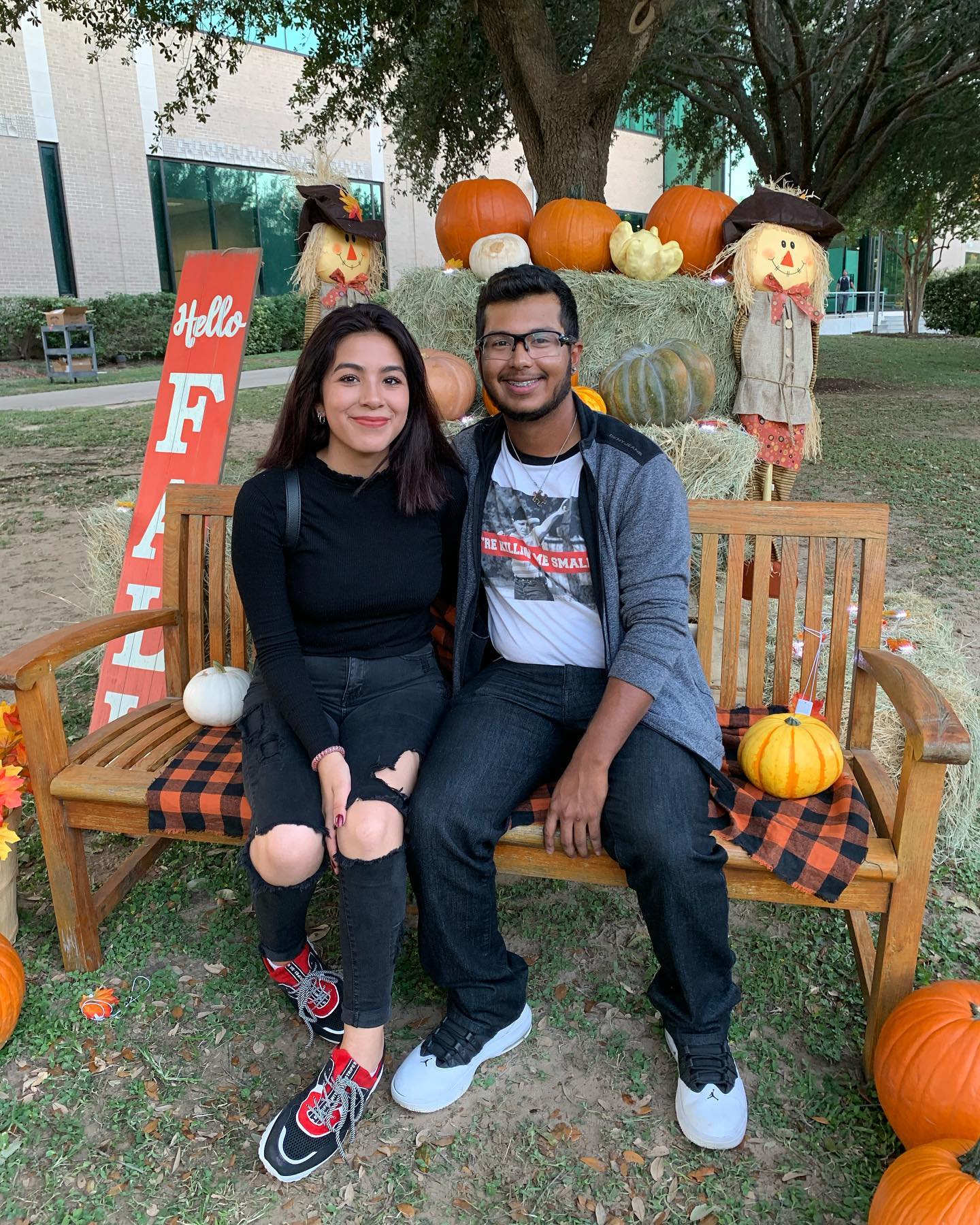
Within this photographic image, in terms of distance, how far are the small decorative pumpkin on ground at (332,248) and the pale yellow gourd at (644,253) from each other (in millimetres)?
1231

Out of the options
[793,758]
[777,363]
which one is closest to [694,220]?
[777,363]

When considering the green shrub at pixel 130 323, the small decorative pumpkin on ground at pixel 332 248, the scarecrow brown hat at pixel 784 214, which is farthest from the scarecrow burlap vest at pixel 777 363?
the green shrub at pixel 130 323

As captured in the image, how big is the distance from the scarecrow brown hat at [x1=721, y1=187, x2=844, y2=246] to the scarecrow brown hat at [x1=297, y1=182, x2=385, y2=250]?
176cm

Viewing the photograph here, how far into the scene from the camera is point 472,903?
1981 mm

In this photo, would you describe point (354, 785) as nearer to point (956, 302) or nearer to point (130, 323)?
point (130, 323)

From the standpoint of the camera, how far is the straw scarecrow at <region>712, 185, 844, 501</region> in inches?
162

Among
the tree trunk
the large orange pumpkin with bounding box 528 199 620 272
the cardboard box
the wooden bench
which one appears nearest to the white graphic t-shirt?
the wooden bench

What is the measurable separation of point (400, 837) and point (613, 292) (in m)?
3.61

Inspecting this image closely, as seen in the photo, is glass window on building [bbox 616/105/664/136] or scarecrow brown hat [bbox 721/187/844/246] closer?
scarecrow brown hat [bbox 721/187/844/246]

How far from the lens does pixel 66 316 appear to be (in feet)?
49.7

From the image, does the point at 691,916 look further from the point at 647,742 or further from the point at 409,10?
the point at 409,10

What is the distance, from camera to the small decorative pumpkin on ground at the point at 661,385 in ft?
13.5

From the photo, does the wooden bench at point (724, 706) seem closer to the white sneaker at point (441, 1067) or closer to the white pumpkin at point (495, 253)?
the white sneaker at point (441, 1067)

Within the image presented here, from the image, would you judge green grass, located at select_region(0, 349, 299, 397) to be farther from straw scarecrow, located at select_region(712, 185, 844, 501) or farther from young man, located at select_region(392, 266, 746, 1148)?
young man, located at select_region(392, 266, 746, 1148)
